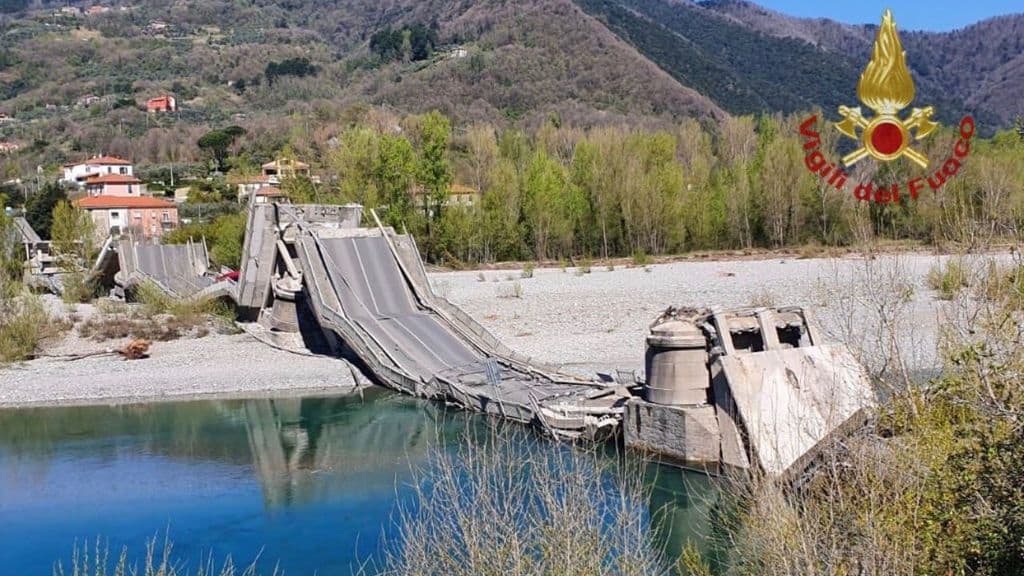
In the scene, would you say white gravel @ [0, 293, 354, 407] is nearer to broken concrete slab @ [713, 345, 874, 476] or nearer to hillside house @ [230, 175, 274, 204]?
broken concrete slab @ [713, 345, 874, 476]

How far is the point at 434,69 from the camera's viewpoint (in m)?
121

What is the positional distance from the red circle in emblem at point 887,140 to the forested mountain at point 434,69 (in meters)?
56.4

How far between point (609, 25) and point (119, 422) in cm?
12116

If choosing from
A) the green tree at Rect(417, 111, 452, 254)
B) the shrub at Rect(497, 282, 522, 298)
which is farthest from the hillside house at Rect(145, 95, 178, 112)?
the shrub at Rect(497, 282, 522, 298)

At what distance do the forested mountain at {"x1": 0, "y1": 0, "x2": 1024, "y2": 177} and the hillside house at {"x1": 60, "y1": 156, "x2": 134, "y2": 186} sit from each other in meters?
5.35

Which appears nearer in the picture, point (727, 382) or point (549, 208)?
point (727, 382)

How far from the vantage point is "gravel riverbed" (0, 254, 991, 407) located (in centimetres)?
2416

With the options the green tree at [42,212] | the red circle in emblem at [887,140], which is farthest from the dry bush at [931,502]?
the green tree at [42,212]

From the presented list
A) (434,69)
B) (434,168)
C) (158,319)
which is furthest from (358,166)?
(434,69)

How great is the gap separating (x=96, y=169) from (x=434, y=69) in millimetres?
46059

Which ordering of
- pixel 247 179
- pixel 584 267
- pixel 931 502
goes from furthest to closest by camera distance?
pixel 247 179 < pixel 584 267 < pixel 931 502

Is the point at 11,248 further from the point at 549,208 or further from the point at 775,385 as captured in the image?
the point at 775,385

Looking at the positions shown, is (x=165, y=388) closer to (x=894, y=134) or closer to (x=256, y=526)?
(x=256, y=526)

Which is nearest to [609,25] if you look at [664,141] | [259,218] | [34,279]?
[664,141]
